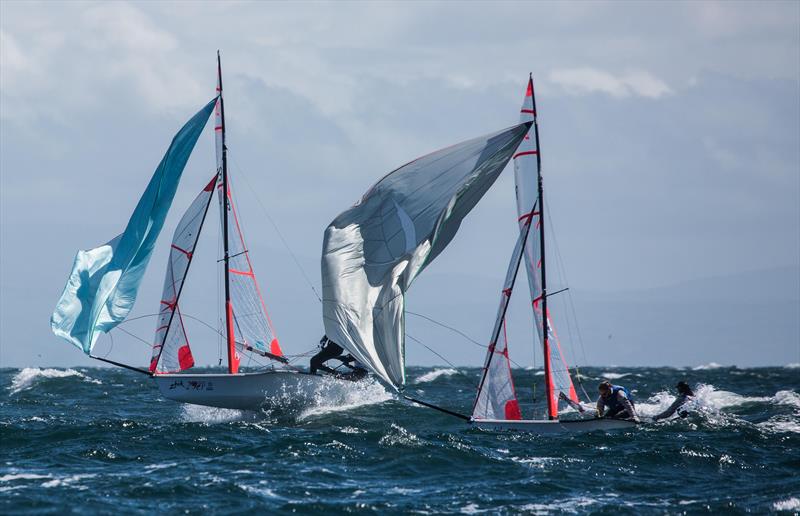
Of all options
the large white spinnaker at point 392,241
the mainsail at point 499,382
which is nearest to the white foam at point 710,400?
the mainsail at point 499,382

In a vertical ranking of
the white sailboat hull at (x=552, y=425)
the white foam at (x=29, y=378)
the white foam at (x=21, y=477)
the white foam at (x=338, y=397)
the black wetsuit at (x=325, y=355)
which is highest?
the black wetsuit at (x=325, y=355)

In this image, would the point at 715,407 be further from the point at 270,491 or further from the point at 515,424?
the point at 270,491

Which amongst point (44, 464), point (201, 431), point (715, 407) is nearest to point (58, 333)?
point (201, 431)

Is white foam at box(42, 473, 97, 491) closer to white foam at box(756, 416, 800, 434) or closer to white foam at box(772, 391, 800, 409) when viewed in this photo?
white foam at box(756, 416, 800, 434)

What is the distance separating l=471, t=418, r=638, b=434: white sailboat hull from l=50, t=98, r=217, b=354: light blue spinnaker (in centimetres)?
1058

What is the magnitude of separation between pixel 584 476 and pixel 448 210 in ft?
21.4

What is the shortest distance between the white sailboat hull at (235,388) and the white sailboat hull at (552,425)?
6.10 m

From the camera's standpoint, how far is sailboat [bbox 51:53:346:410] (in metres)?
32.3

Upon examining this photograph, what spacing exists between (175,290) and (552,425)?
433 inches

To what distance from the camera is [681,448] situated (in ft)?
90.7

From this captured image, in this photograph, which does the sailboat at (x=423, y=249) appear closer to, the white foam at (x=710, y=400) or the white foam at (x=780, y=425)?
the white foam at (x=780, y=425)

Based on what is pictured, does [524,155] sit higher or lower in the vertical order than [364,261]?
higher

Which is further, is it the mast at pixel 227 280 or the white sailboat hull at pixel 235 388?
the mast at pixel 227 280

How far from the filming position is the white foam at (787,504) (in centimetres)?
2170
